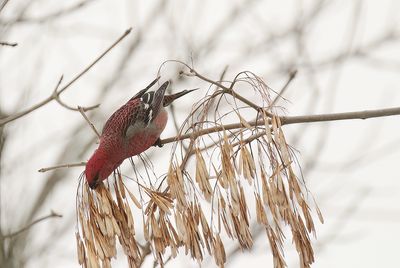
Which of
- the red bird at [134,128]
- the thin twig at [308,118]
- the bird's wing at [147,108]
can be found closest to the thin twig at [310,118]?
the thin twig at [308,118]

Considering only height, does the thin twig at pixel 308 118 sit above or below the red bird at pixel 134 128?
below

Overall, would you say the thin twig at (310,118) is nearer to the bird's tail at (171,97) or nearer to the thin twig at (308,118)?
the thin twig at (308,118)

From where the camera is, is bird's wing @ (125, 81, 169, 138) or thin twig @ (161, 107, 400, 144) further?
bird's wing @ (125, 81, 169, 138)

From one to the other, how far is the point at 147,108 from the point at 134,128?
31cm

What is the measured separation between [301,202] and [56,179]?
5183 millimetres

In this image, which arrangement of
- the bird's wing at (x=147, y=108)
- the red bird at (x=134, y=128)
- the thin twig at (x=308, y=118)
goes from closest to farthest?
the thin twig at (x=308, y=118) < the red bird at (x=134, y=128) < the bird's wing at (x=147, y=108)

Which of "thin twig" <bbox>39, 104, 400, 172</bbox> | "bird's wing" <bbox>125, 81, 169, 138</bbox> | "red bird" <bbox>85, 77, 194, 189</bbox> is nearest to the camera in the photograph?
"thin twig" <bbox>39, 104, 400, 172</bbox>

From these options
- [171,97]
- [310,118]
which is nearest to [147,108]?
[171,97]

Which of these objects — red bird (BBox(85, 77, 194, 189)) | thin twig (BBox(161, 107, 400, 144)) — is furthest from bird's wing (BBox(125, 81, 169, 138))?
thin twig (BBox(161, 107, 400, 144))

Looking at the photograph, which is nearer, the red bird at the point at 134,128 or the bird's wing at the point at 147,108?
the red bird at the point at 134,128

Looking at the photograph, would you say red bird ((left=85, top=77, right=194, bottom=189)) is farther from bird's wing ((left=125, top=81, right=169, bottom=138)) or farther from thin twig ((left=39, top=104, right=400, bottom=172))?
thin twig ((left=39, top=104, right=400, bottom=172))

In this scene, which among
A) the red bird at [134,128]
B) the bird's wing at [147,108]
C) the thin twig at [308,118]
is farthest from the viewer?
the bird's wing at [147,108]

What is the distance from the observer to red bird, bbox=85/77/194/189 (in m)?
3.35

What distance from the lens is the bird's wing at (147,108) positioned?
12.9 feet
